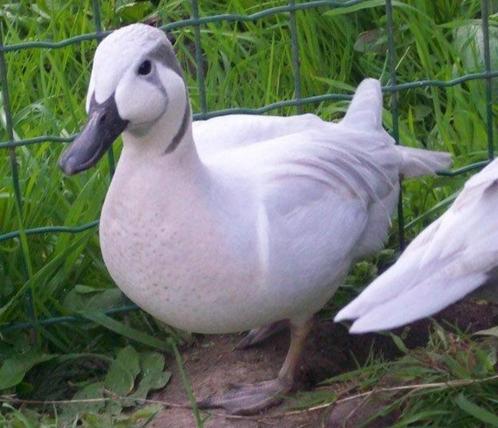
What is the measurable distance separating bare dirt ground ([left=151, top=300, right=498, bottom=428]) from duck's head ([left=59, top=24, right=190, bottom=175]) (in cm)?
72

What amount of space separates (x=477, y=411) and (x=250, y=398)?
62cm

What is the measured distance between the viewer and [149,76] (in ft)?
10.4

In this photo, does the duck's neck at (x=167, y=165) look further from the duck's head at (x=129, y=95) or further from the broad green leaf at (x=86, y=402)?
the broad green leaf at (x=86, y=402)

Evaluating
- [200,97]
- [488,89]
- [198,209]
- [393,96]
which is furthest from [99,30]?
[488,89]

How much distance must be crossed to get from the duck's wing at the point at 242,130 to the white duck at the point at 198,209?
0.08m

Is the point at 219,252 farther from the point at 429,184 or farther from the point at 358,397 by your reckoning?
the point at 429,184

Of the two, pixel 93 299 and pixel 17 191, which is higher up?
pixel 17 191

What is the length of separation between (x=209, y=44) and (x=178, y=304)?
155 centimetres

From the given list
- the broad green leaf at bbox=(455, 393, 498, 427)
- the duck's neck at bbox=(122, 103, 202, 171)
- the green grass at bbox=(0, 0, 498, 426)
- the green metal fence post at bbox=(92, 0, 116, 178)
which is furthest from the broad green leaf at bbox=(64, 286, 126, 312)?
Answer: the broad green leaf at bbox=(455, 393, 498, 427)

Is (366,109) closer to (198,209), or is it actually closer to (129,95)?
(198,209)

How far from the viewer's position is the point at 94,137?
10.2 ft

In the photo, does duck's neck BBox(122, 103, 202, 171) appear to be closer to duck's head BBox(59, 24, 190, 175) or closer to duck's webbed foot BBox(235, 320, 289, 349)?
duck's head BBox(59, 24, 190, 175)

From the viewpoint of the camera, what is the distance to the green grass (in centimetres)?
377

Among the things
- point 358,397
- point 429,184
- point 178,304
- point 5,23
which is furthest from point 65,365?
point 5,23
